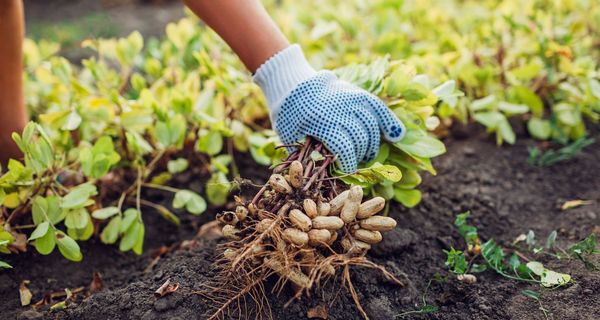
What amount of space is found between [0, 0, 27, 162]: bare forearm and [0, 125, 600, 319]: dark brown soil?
1.18 feet

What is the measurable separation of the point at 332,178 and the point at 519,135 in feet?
3.31

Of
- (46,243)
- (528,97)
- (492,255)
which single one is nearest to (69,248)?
(46,243)

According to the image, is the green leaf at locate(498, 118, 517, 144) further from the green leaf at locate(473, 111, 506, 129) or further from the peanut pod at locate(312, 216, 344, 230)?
the peanut pod at locate(312, 216, 344, 230)

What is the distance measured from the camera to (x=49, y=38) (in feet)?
11.0

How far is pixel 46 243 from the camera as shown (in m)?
1.38

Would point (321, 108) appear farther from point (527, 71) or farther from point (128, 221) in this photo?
point (527, 71)

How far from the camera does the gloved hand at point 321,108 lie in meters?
1.34

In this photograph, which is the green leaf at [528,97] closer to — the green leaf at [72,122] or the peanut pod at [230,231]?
the peanut pod at [230,231]

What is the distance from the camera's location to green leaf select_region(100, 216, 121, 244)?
1530mm

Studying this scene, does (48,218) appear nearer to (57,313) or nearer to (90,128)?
(57,313)

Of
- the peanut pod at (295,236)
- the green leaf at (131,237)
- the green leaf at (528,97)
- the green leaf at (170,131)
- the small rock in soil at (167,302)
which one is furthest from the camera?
the green leaf at (528,97)

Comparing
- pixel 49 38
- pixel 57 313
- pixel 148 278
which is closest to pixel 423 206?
pixel 148 278

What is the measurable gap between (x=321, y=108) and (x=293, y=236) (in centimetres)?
38

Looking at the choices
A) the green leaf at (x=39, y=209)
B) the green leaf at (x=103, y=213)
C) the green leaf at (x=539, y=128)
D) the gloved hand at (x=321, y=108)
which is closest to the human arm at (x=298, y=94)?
the gloved hand at (x=321, y=108)
